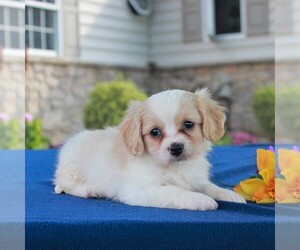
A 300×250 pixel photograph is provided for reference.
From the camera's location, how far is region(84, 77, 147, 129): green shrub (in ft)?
29.4

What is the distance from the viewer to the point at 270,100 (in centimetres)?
925

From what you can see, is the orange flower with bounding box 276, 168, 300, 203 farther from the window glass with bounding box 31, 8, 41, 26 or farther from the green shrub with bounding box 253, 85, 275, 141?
the window glass with bounding box 31, 8, 41, 26

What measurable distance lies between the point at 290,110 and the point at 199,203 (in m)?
6.51

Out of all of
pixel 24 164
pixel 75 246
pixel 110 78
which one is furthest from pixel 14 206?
pixel 110 78

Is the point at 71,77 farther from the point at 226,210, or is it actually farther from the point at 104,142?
the point at 226,210

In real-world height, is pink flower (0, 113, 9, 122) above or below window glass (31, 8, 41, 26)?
below

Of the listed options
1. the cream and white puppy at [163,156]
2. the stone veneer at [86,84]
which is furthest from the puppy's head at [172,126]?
the stone veneer at [86,84]

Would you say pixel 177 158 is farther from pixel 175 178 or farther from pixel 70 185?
pixel 70 185

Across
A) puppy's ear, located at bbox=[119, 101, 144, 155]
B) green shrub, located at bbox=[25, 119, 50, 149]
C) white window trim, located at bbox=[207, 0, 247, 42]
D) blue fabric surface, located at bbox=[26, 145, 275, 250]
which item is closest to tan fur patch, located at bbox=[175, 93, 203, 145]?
puppy's ear, located at bbox=[119, 101, 144, 155]

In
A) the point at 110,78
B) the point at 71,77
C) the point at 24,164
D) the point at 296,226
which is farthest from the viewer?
the point at 110,78

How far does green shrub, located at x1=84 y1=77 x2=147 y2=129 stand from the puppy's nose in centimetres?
673

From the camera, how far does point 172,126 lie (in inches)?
83.1

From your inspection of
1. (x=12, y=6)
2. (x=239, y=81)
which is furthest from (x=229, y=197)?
(x=239, y=81)

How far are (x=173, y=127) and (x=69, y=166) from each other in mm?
691
